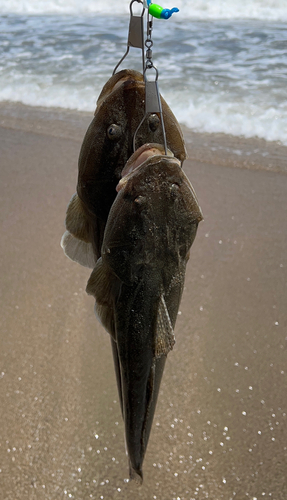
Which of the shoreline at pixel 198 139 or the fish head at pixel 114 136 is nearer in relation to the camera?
the fish head at pixel 114 136

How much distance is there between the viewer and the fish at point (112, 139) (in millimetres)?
1398

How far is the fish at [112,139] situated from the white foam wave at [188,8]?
10.3 m

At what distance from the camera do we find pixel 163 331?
1.35 metres

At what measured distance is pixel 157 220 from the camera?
49.6 inches

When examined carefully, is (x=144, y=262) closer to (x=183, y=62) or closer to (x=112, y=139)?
(x=112, y=139)

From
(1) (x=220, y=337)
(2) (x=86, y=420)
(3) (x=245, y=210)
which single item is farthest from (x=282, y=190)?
(2) (x=86, y=420)

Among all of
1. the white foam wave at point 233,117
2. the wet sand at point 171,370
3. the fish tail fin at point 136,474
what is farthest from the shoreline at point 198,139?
the fish tail fin at point 136,474

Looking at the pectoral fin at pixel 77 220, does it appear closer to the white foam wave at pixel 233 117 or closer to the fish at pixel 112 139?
the fish at pixel 112 139

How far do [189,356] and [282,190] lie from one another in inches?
73.2

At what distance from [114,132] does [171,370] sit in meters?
1.64

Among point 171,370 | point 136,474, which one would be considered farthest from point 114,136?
point 171,370

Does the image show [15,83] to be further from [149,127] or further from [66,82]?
[149,127]

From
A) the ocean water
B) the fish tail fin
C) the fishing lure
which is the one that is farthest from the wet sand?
the fishing lure

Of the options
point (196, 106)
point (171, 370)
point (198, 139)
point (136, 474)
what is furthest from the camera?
point (196, 106)
